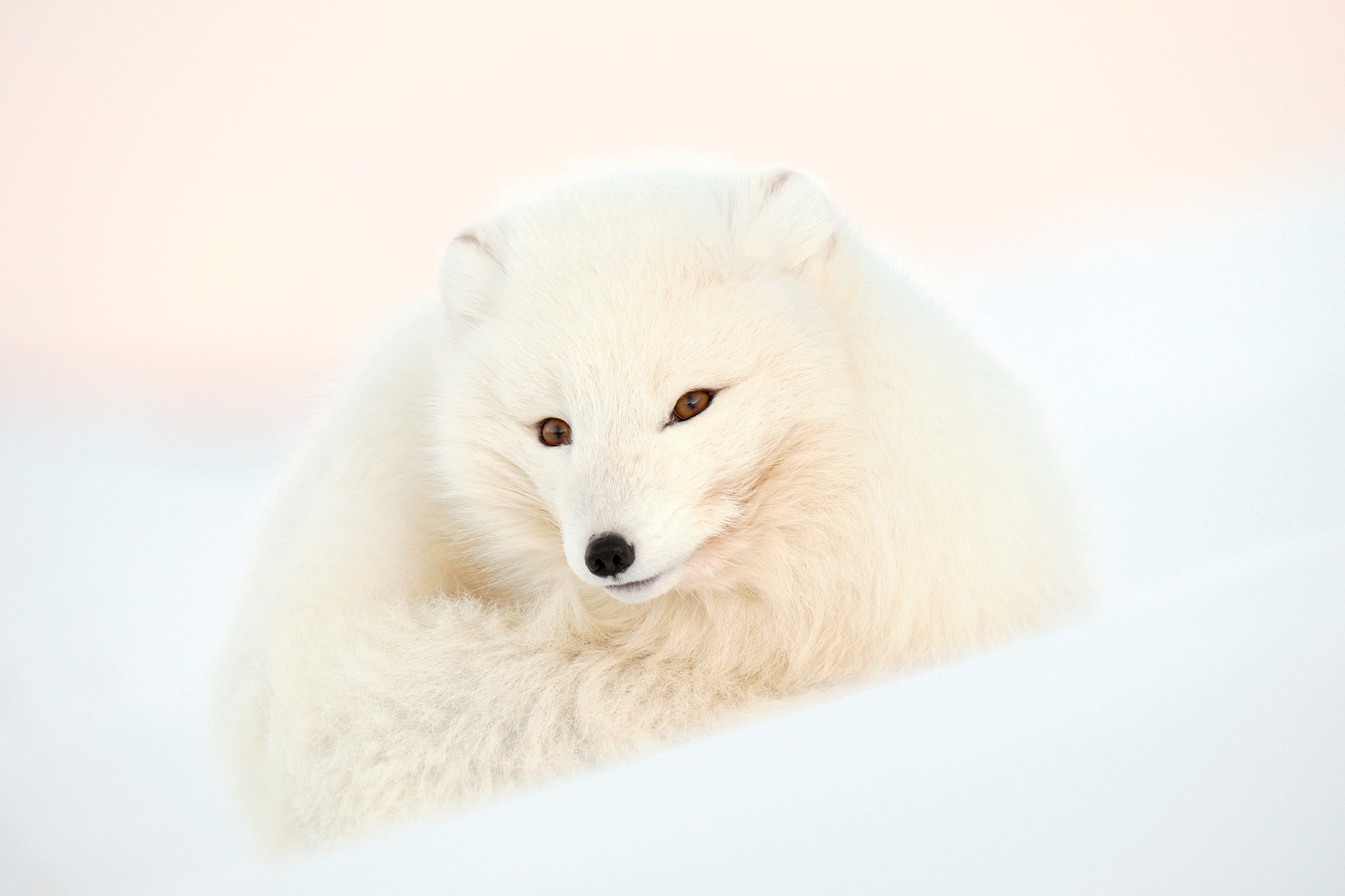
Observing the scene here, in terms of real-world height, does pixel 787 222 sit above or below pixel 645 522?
above

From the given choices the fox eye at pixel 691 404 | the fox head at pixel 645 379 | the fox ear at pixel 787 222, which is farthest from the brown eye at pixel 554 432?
the fox ear at pixel 787 222

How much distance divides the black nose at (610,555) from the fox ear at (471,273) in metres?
0.41

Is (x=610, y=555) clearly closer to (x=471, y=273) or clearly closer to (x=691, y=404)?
(x=691, y=404)

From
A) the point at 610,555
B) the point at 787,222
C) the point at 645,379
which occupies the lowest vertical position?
the point at 610,555

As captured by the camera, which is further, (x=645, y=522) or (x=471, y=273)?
(x=471, y=273)

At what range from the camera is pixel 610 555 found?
1.22 meters

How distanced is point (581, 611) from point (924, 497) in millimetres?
431

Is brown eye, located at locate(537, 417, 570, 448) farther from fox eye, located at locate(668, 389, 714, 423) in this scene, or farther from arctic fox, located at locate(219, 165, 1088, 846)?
fox eye, located at locate(668, 389, 714, 423)

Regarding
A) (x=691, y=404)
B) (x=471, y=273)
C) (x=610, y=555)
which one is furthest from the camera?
(x=471, y=273)

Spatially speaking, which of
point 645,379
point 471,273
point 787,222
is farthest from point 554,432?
point 787,222

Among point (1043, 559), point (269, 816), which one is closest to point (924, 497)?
point (1043, 559)

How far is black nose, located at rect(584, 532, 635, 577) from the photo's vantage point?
47.9 inches

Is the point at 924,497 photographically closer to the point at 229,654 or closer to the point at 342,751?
the point at 342,751

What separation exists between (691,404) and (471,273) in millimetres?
361
